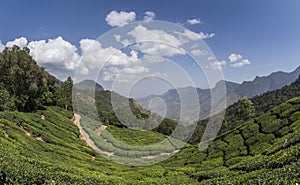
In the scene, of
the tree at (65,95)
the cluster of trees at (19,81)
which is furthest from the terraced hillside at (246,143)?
the tree at (65,95)

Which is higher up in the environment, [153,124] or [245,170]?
[153,124]

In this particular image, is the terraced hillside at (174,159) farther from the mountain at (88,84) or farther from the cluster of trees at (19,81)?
the cluster of trees at (19,81)

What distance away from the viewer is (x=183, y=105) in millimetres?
18266

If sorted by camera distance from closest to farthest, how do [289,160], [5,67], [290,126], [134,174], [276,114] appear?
[289,160] → [134,174] → [290,126] → [276,114] → [5,67]

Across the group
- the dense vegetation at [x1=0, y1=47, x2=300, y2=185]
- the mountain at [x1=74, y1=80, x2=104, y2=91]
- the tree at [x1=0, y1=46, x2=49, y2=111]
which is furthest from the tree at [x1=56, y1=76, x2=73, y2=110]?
the mountain at [x1=74, y1=80, x2=104, y2=91]

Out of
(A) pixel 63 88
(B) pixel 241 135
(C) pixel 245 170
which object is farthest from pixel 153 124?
(C) pixel 245 170

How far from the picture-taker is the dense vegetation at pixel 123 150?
16.1 meters

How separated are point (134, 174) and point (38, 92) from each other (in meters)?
36.0

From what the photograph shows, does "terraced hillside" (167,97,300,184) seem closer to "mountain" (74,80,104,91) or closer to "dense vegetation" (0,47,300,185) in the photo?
"dense vegetation" (0,47,300,185)

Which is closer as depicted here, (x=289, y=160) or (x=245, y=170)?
(x=289, y=160)

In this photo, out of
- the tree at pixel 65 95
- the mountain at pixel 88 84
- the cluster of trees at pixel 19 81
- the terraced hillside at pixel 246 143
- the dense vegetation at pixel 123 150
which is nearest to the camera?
the dense vegetation at pixel 123 150

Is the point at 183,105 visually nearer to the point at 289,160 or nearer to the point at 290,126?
the point at 289,160

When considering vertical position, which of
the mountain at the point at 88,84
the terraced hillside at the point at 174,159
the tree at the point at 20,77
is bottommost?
the terraced hillside at the point at 174,159

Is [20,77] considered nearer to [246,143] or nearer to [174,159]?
[174,159]
